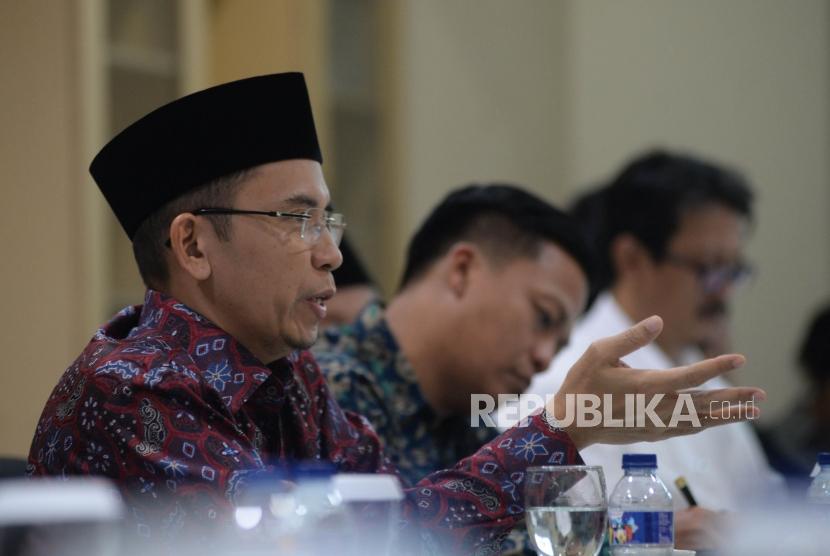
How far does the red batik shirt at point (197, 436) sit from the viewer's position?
1.20 m

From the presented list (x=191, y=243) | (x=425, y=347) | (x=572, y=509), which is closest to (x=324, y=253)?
(x=191, y=243)

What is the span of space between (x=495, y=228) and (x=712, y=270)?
40.5 inches

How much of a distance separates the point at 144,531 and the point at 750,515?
2.80 ft

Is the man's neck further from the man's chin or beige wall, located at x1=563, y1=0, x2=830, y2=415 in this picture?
beige wall, located at x1=563, y1=0, x2=830, y2=415

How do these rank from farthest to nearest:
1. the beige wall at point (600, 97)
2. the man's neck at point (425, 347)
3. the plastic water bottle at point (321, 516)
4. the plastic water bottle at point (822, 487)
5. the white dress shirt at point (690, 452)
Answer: the beige wall at point (600, 97), the white dress shirt at point (690, 452), the man's neck at point (425, 347), the plastic water bottle at point (822, 487), the plastic water bottle at point (321, 516)

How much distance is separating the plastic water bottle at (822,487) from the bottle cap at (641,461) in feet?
0.73

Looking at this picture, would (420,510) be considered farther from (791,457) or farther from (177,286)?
(791,457)

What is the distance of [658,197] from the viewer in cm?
304

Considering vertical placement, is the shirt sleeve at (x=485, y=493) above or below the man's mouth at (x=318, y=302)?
below

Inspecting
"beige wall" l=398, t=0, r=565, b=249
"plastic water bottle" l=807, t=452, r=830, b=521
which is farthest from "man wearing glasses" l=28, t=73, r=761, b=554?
"beige wall" l=398, t=0, r=565, b=249

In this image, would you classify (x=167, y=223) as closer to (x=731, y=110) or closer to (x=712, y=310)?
(x=712, y=310)

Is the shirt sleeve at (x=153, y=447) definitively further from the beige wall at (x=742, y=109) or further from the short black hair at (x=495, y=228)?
the beige wall at (x=742, y=109)

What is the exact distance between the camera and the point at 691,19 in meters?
4.90

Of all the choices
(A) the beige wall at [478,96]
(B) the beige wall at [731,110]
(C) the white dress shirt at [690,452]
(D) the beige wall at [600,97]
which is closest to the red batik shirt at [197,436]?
(C) the white dress shirt at [690,452]
